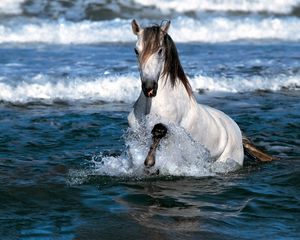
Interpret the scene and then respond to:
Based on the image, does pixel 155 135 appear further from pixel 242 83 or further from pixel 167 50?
pixel 242 83

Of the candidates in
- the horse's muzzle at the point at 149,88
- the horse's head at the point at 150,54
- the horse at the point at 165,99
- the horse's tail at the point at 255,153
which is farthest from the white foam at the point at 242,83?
the horse's muzzle at the point at 149,88

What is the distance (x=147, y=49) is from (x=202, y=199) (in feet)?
4.33

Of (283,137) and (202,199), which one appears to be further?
(283,137)

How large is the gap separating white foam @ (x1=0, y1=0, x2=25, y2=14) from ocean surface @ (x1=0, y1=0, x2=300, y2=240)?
335 cm

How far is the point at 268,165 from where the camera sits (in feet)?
25.9

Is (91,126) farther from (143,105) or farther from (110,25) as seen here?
(110,25)

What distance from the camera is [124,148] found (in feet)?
27.9

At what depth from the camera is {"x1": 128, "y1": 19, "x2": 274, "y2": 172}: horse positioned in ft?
21.0

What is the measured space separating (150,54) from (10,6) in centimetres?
1904

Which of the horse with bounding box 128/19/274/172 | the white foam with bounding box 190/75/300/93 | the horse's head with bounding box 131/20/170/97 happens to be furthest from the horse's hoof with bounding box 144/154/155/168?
the white foam with bounding box 190/75/300/93

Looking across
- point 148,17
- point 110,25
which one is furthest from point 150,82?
point 148,17

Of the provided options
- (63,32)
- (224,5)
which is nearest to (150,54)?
(63,32)

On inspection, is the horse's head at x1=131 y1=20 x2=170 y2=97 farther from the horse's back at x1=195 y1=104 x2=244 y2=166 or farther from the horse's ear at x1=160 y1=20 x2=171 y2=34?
the horse's back at x1=195 y1=104 x2=244 y2=166

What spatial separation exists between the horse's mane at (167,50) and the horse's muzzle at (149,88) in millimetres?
220
